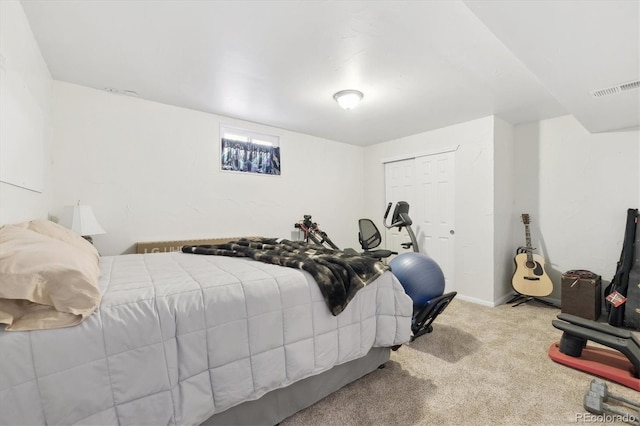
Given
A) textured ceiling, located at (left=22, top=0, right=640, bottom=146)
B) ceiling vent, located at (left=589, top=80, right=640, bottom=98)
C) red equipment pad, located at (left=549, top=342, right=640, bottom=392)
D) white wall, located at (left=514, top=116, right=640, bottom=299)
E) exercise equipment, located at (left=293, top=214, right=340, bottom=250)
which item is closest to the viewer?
textured ceiling, located at (left=22, top=0, right=640, bottom=146)

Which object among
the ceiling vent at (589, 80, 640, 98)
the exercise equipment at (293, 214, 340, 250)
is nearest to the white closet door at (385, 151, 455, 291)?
the exercise equipment at (293, 214, 340, 250)

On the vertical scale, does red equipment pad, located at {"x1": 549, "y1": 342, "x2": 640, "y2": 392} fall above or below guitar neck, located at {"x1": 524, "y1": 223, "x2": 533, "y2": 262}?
below

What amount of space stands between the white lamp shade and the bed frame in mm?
2102

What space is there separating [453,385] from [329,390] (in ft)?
2.69

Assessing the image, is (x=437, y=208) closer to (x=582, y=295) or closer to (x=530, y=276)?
(x=530, y=276)

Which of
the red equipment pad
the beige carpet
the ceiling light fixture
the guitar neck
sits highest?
the ceiling light fixture

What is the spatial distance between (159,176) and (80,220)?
2.94 ft

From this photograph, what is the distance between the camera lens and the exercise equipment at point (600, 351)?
5.89ft

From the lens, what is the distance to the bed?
887 mm

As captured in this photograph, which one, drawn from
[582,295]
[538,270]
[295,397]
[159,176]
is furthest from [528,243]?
[159,176]

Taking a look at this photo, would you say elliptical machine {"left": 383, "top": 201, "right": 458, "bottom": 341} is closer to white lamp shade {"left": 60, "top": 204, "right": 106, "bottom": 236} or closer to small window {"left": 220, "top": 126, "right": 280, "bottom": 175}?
small window {"left": 220, "top": 126, "right": 280, "bottom": 175}

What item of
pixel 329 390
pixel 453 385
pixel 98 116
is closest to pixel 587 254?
pixel 453 385

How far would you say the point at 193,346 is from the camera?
1.15 m

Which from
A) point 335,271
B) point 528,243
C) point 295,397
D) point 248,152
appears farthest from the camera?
point 248,152
